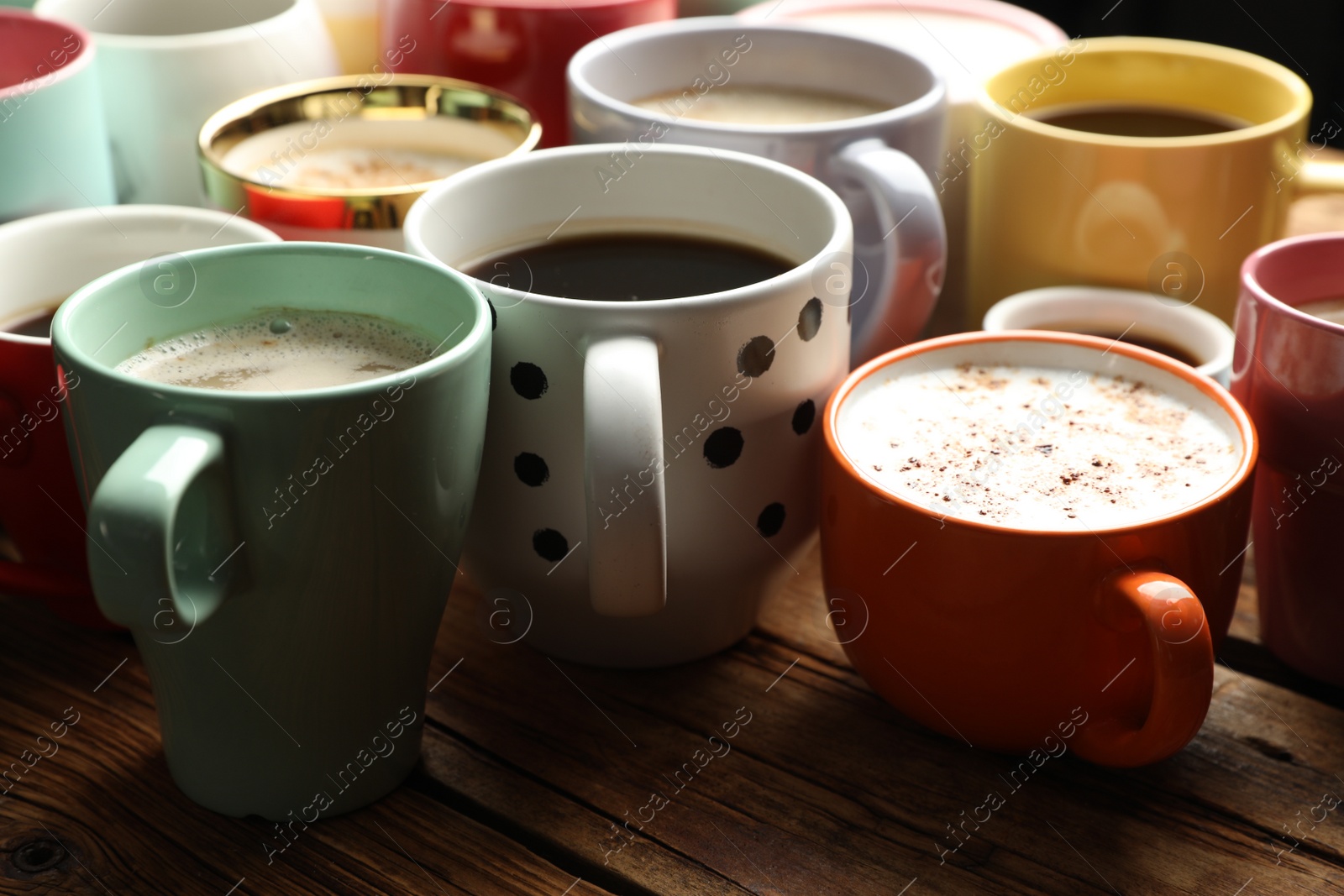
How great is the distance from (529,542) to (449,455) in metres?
0.12

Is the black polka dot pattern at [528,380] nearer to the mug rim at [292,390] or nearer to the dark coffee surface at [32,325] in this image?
A: the mug rim at [292,390]

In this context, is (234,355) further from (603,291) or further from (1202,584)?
(1202,584)

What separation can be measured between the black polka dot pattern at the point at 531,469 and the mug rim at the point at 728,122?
0.78 feet

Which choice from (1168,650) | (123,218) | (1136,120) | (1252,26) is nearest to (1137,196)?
(1136,120)

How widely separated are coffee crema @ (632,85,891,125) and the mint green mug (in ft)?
1.29

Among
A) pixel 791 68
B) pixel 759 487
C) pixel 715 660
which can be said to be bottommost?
pixel 715 660

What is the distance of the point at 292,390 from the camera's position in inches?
22.6

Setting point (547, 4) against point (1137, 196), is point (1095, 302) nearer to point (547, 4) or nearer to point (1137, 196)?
point (1137, 196)

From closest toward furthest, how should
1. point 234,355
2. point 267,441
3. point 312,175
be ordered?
point 267,441
point 234,355
point 312,175

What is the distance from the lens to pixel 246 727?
2.04ft

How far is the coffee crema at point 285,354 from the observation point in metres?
0.62

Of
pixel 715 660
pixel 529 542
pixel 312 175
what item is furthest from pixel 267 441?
pixel 312 175

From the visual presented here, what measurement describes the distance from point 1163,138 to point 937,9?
0.31 meters

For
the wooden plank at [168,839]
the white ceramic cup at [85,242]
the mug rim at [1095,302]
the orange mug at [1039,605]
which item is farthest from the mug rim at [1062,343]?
the white ceramic cup at [85,242]
